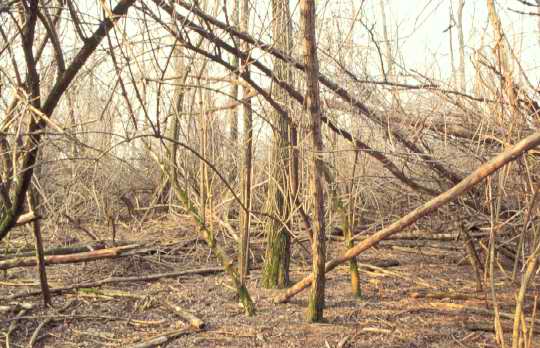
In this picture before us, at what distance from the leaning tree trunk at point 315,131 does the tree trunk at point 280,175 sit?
340 mm

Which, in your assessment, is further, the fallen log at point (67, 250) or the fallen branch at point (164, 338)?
the fallen log at point (67, 250)

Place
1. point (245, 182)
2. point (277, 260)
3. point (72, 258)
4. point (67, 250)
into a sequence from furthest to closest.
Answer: point (67, 250) → point (72, 258) → point (277, 260) → point (245, 182)

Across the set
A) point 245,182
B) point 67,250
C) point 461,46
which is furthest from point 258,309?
point 67,250

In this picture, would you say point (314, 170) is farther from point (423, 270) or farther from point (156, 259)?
point (156, 259)

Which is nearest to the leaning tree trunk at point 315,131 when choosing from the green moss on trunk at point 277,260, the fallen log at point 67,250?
the green moss on trunk at point 277,260

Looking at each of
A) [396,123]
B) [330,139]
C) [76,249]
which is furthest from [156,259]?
[396,123]

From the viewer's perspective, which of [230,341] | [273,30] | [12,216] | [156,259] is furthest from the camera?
[156,259]

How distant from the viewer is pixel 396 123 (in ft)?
11.0

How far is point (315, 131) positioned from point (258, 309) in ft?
4.47

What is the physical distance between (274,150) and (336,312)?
1157 mm

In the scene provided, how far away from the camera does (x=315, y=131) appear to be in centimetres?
298

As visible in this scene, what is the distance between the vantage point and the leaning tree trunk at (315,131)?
293cm

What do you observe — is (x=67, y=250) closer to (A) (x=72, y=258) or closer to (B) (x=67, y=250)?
(B) (x=67, y=250)

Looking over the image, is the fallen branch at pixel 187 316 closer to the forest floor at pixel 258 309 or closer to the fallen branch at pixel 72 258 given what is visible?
the forest floor at pixel 258 309
